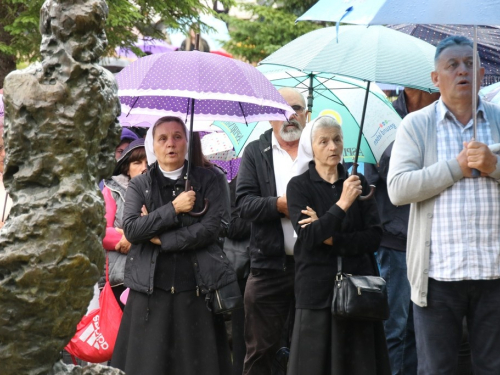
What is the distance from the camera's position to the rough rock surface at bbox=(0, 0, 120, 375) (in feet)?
10.9

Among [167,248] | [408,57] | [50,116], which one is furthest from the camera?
[408,57]

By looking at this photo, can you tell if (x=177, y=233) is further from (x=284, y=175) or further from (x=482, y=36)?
(x=482, y=36)

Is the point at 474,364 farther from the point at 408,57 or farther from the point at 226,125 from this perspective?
the point at 226,125

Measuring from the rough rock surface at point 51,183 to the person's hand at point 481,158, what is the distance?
2468 millimetres

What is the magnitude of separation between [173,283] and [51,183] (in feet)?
9.49

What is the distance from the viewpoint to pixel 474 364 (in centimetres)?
538

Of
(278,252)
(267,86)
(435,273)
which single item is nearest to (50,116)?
(435,273)

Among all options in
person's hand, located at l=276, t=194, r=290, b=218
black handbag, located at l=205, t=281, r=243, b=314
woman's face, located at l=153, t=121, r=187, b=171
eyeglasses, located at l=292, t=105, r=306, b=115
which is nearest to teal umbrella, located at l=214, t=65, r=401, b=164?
eyeglasses, located at l=292, t=105, r=306, b=115

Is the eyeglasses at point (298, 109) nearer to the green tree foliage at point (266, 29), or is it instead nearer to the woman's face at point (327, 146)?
the woman's face at point (327, 146)

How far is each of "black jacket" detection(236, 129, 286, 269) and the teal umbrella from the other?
783 millimetres

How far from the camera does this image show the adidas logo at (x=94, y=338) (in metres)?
6.82

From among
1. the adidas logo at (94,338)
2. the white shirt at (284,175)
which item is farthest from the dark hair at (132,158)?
the adidas logo at (94,338)

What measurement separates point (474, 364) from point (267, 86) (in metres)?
2.35

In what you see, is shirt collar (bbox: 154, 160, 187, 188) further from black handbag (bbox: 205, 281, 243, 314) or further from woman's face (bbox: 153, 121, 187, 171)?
black handbag (bbox: 205, 281, 243, 314)
